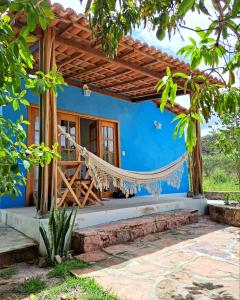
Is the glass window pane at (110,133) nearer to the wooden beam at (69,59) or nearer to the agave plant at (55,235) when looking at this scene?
the wooden beam at (69,59)

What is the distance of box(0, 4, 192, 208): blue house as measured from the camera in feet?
12.9


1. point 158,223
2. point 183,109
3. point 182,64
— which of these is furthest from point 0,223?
point 183,109

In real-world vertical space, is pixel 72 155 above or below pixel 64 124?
below

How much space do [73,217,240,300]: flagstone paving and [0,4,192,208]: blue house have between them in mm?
2293

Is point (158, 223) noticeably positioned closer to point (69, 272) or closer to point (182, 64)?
point (69, 272)

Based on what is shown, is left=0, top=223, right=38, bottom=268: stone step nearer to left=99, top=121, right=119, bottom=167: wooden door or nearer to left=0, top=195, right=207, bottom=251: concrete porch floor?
left=0, top=195, right=207, bottom=251: concrete porch floor

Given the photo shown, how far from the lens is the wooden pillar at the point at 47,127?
312 cm

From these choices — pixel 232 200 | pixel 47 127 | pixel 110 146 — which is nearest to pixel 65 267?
pixel 47 127

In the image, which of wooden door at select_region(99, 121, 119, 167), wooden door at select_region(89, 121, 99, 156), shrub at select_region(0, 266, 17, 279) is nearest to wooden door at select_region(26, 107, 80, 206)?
wooden door at select_region(89, 121, 99, 156)

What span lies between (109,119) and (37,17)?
18.0 feet

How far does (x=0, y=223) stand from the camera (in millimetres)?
4109

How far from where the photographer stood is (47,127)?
3.19 m

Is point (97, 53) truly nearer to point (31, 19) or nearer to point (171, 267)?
point (171, 267)

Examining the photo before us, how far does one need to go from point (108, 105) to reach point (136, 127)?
0.98 meters
